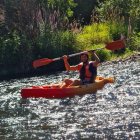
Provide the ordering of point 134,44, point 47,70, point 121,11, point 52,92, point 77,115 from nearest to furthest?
point 77,115
point 52,92
point 47,70
point 134,44
point 121,11

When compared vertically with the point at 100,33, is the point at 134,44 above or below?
below

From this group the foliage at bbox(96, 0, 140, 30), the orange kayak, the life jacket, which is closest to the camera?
the orange kayak

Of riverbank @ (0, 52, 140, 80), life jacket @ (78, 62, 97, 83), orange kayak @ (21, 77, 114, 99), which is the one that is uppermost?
life jacket @ (78, 62, 97, 83)

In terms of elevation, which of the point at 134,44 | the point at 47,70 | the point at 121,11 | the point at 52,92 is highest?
the point at 121,11

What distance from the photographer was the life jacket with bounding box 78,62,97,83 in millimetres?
15859

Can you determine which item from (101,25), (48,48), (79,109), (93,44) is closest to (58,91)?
(79,109)

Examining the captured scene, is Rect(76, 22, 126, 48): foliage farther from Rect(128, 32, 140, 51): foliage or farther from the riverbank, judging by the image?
the riverbank

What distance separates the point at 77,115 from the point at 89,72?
10.2 feet

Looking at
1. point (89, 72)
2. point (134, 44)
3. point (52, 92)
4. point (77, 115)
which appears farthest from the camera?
point (134, 44)

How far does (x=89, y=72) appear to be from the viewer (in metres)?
15.9

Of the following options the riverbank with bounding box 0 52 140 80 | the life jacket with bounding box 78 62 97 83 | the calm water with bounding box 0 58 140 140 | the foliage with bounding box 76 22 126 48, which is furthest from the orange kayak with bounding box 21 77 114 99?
the foliage with bounding box 76 22 126 48

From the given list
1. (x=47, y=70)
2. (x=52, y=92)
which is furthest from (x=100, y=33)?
(x=52, y=92)

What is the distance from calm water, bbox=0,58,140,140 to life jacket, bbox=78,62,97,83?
0.54 metres

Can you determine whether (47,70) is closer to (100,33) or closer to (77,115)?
(100,33)
